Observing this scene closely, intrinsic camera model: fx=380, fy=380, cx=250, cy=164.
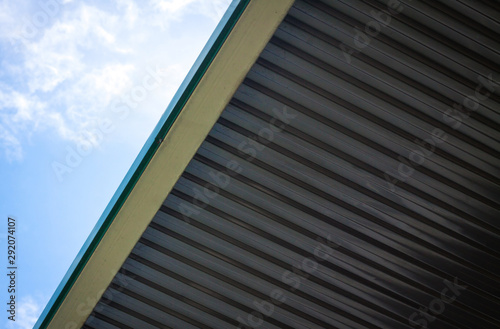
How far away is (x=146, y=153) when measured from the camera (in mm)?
3416

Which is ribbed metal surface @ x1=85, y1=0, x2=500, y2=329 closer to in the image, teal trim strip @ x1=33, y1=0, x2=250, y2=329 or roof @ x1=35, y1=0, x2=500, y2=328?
roof @ x1=35, y1=0, x2=500, y2=328

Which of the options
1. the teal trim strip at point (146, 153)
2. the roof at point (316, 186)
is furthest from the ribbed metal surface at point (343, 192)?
the teal trim strip at point (146, 153)

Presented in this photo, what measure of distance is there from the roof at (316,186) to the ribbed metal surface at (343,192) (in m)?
0.01

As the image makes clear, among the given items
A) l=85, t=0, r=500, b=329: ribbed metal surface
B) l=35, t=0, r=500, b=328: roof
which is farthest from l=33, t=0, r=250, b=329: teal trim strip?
l=85, t=0, r=500, b=329: ribbed metal surface

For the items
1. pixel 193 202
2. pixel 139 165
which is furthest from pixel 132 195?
pixel 193 202

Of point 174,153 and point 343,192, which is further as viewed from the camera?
point 343,192

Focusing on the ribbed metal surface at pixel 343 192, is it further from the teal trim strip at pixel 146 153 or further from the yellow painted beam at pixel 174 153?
the teal trim strip at pixel 146 153

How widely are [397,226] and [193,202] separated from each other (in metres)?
2.14

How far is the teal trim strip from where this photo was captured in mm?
3225

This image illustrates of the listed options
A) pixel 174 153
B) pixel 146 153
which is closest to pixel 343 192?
pixel 174 153

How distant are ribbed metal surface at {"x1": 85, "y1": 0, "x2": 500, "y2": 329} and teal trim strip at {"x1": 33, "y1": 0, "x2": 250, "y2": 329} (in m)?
0.46

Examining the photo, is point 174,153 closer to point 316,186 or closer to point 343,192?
point 316,186

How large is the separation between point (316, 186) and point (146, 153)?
1.69 m

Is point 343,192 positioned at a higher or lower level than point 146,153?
higher
